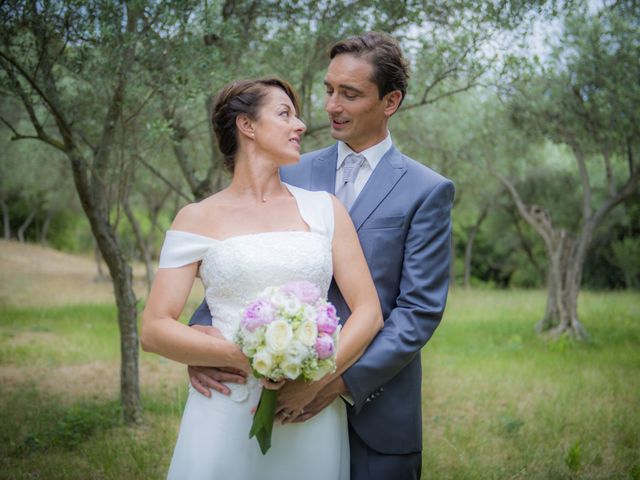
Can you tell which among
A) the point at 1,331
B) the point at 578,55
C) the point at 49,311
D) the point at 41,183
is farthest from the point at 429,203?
the point at 41,183

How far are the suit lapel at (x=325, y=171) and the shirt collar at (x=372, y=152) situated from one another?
0.03m

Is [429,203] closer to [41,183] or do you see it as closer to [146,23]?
[146,23]

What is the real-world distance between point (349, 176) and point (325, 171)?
14 centimetres

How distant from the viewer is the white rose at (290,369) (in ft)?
7.79

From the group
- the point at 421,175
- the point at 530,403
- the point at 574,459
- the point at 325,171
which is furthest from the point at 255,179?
the point at 530,403

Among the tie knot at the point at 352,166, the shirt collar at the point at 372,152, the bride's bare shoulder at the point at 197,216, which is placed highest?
the shirt collar at the point at 372,152

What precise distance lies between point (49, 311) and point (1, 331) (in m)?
3.31

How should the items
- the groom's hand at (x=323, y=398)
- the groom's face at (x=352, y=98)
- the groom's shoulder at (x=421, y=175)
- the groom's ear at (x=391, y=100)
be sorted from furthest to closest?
the groom's ear at (x=391, y=100), the groom's face at (x=352, y=98), the groom's shoulder at (x=421, y=175), the groom's hand at (x=323, y=398)

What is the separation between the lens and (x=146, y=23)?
6.10m

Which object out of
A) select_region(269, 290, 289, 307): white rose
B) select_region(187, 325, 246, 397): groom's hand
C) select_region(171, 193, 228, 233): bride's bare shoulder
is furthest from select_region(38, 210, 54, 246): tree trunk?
select_region(269, 290, 289, 307): white rose

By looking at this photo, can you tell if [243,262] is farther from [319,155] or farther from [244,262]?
[319,155]

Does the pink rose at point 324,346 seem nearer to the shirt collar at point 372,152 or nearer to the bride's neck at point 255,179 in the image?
the bride's neck at point 255,179

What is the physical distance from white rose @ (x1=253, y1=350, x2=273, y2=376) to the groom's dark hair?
5.44 ft

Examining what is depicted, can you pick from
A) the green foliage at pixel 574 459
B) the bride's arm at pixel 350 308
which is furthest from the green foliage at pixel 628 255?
the bride's arm at pixel 350 308
